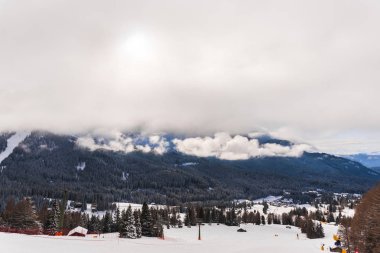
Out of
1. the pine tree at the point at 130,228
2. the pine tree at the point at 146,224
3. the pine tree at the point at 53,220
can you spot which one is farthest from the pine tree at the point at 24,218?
the pine tree at the point at 146,224

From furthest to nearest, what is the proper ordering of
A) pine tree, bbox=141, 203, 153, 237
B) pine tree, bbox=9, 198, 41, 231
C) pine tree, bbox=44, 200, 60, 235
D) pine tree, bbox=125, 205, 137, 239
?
1. pine tree, bbox=141, 203, 153, 237
2. pine tree, bbox=44, 200, 60, 235
3. pine tree, bbox=9, 198, 41, 231
4. pine tree, bbox=125, 205, 137, 239

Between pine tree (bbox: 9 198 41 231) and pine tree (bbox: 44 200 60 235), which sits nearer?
pine tree (bbox: 9 198 41 231)

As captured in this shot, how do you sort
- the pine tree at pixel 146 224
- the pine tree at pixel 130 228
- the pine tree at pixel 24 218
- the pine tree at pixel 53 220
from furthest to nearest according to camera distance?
1. the pine tree at pixel 146 224
2. the pine tree at pixel 53 220
3. the pine tree at pixel 24 218
4. the pine tree at pixel 130 228

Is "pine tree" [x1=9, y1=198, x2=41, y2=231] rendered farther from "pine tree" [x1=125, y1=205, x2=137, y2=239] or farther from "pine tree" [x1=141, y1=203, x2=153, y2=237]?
"pine tree" [x1=141, y1=203, x2=153, y2=237]

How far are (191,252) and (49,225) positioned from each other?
225 ft

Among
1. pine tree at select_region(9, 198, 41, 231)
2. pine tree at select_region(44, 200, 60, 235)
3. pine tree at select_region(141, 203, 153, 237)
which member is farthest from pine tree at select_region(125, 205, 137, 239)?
pine tree at select_region(9, 198, 41, 231)

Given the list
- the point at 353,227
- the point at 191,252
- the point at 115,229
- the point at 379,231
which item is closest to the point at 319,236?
the point at 115,229

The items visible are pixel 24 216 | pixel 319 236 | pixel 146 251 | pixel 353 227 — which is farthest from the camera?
pixel 319 236

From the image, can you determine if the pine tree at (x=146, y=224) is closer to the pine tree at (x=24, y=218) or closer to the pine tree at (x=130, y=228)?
the pine tree at (x=130, y=228)

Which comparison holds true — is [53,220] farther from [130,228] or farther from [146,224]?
[146,224]

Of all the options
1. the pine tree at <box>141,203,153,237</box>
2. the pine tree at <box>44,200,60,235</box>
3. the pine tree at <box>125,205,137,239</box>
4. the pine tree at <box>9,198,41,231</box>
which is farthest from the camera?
the pine tree at <box>141,203,153,237</box>

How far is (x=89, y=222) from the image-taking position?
522 feet

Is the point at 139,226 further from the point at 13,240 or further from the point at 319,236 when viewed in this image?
the point at 319,236

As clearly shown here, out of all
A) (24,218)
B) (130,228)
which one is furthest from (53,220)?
(130,228)
